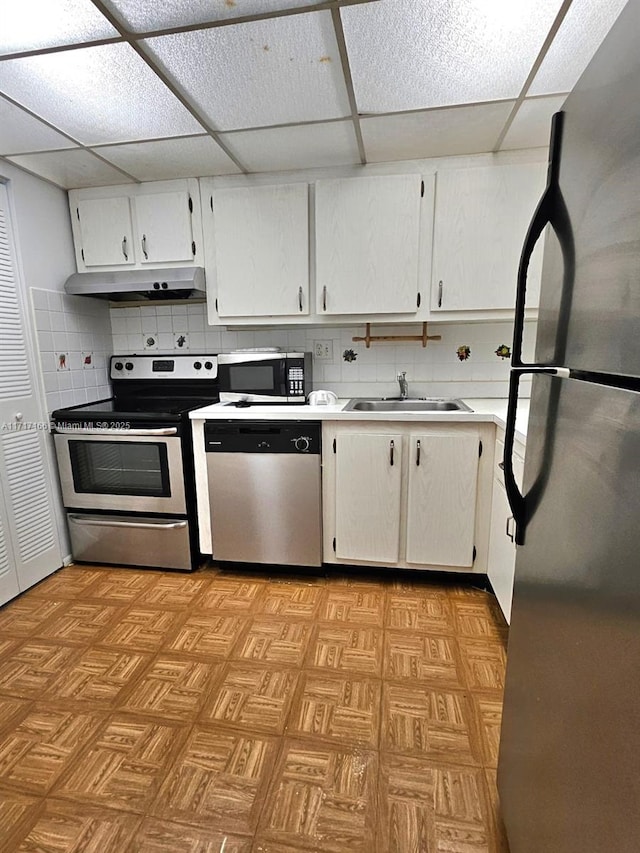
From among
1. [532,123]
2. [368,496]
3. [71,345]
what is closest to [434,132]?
[532,123]

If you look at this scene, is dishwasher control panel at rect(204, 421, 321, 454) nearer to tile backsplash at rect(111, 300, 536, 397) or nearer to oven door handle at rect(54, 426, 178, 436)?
oven door handle at rect(54, 426, 178, 436)

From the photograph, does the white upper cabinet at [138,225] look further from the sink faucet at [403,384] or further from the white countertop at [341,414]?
the sink faucet at [403,384]

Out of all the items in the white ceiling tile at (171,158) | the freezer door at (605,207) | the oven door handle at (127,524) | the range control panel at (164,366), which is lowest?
the oven door handle at (127,524)

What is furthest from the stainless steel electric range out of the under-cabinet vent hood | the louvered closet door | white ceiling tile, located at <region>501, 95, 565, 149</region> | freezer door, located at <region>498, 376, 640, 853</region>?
white ceiling tile, located at <region>501, 95, 565, 149</region>

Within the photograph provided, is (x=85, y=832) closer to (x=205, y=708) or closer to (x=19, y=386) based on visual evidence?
(x=205, y=708)

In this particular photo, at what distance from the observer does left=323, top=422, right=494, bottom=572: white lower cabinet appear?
6.56ft

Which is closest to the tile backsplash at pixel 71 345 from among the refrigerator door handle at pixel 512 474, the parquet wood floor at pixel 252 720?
the parquet wood floor at pixel 252 720

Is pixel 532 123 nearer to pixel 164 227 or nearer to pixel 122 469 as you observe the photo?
pixel 164 227

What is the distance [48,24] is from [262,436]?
1.62 m

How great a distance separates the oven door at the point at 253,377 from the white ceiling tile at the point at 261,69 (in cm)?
110

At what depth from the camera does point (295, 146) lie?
1.98 metres

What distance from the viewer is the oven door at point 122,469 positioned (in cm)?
221

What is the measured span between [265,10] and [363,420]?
150cm

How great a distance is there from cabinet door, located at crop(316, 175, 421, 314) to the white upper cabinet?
751 millimetres
